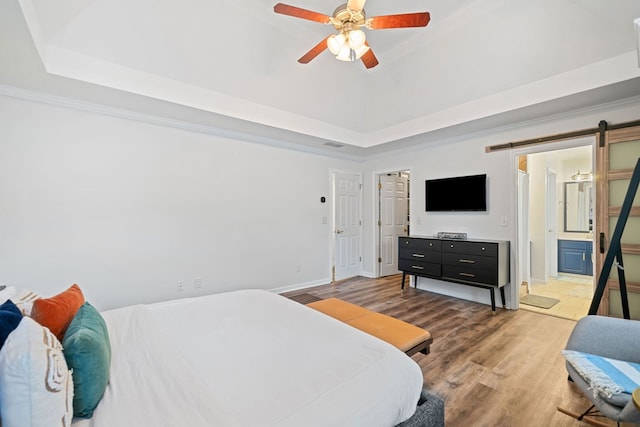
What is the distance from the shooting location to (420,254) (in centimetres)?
427

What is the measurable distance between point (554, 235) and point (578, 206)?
3.19 feet

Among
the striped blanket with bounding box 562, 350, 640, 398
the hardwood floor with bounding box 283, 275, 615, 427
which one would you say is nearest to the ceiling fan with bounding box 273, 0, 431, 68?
the striped blanket with bounding box 562, 350, 640, 398

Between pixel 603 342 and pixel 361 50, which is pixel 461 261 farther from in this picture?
pixel 361 50

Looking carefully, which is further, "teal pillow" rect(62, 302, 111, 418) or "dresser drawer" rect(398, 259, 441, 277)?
"dresser drawer" rect(398, 259, 441, 277)

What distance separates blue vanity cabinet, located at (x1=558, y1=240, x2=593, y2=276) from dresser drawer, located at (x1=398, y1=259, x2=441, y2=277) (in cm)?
340

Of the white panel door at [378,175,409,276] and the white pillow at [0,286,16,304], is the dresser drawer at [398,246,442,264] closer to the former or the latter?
the white panel door at [378,175,409,276]

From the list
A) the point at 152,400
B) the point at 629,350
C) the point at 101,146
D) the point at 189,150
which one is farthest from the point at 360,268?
the point at 152,400

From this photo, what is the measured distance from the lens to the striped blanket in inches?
54.6

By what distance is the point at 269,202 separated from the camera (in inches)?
170

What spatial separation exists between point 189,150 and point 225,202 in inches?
32.0

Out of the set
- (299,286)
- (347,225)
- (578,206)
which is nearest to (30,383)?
(299,286)

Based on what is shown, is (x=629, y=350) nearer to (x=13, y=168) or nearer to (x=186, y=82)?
(x=186, y=82)

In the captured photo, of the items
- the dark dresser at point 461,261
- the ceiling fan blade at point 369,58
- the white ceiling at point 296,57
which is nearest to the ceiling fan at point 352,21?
the ceiling fan blade at point 369,58

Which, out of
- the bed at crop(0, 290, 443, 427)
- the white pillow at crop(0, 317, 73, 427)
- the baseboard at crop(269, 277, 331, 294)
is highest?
the white pillow at crop(0, 317, 73, 427)
